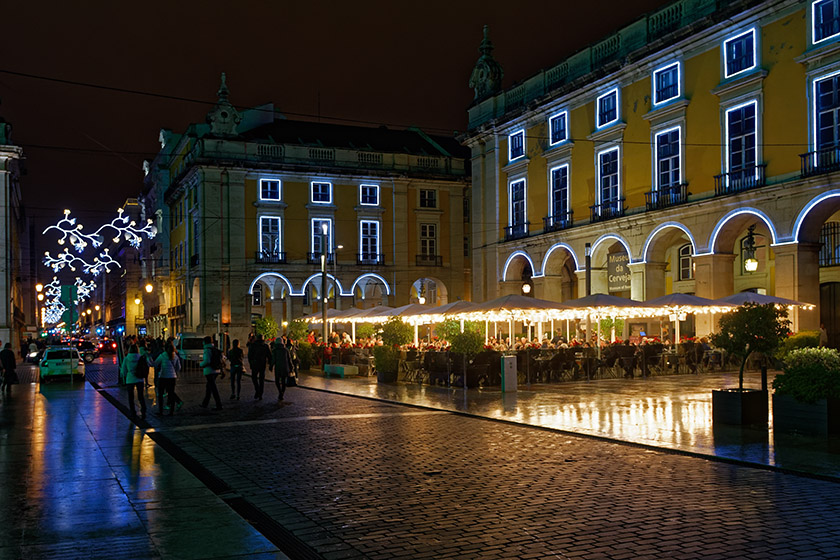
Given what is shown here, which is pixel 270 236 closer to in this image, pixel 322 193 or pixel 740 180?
pixel 322 193

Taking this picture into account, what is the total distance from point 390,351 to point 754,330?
50.0 ft

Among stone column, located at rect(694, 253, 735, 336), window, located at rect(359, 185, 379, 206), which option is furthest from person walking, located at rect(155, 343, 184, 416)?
window, located at rect(359, 185, 379, 206)

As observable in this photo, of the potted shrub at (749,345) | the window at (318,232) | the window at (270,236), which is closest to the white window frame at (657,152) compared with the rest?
the potted shrub at (749,345)

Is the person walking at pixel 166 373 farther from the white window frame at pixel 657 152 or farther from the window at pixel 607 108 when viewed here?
the window at pixel 607 108

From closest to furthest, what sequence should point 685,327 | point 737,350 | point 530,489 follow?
1. point 530,489
2. point 737,350
3. point 685,327

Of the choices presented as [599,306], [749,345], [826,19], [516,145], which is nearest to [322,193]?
[516,145]

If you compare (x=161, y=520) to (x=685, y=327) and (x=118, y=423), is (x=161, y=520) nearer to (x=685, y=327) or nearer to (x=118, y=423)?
(x=118, y=423)

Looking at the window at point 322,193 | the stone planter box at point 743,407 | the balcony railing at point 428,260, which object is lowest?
the stone planter box at point 743,407

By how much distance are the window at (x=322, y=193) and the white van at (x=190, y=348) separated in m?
20.7

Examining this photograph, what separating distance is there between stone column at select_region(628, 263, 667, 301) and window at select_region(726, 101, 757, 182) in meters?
6.09

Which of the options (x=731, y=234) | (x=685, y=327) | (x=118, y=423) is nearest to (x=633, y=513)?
(x=118, y=423)

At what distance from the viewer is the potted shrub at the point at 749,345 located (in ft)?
47.2

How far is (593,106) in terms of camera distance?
40625mm

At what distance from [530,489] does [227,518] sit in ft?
11.4
